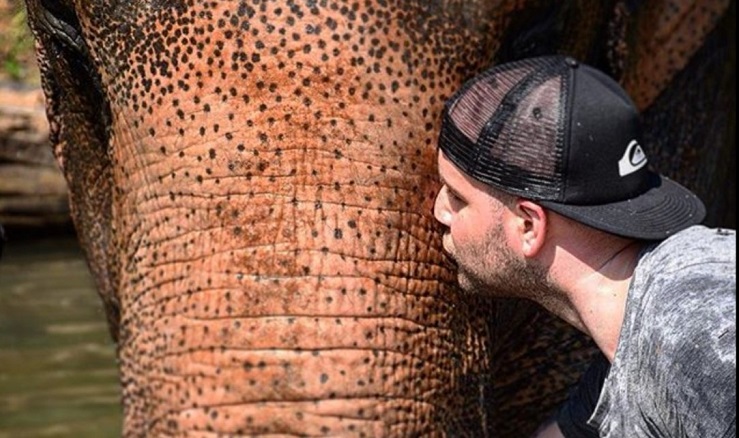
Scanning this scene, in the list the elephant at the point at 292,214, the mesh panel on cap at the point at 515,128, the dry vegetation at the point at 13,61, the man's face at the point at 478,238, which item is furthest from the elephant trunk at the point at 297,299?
the dry vegetation at the point at 13,61

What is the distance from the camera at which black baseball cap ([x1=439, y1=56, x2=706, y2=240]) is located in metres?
3.37

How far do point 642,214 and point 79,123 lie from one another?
1722 mm

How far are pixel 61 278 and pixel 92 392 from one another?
2480mm

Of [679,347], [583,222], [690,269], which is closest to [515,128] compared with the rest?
[583,222]

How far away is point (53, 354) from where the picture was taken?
29.6 ft

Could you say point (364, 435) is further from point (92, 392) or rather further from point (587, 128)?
point (92, 392)

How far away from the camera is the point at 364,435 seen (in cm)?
350

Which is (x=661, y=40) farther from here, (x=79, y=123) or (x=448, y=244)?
(x=79, y=123)

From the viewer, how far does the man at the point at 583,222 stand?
3176mm

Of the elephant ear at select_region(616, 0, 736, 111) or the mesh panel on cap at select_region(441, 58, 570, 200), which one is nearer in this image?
the mesh panel on cap at select_region(441, 58, 570, 200)

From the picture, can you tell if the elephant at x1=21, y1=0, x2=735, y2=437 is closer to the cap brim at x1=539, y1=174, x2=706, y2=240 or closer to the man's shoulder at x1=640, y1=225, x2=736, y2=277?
the cap brim at x1=539, y1=174, x2=706, y2=240

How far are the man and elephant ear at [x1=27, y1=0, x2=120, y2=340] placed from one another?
3.47 feet

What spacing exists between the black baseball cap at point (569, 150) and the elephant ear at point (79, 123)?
3.62 feet

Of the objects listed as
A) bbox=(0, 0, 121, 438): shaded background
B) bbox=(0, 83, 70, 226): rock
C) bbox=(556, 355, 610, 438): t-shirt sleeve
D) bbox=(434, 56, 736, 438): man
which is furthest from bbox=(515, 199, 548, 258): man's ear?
bbox=(0, 83, 70, 226): rock
